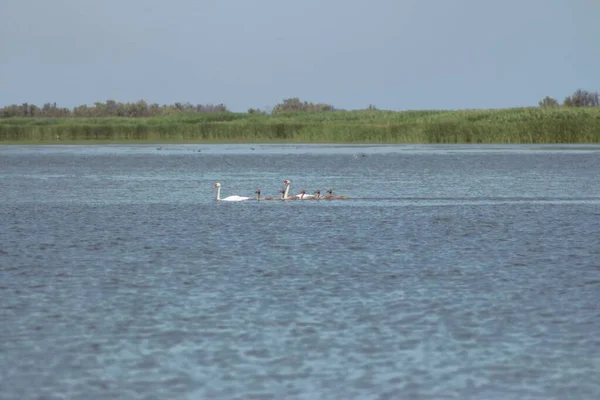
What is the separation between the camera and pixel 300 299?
487 inches

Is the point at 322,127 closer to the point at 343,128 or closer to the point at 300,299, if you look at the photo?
the point at 343,128

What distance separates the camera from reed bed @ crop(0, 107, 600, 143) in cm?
7131

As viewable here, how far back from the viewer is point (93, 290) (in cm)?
1314

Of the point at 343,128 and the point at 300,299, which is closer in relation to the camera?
the point at 300,299

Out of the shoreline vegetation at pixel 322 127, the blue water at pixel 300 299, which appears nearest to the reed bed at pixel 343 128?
the shoreline vegetation at pixel 322 127

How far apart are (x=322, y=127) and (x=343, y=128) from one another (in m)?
2.38

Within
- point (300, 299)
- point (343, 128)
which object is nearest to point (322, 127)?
point (343, 128)

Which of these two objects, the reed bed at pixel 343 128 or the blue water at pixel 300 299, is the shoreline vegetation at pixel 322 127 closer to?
the reed bed at pixel 343 128

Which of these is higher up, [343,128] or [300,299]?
[343,128]

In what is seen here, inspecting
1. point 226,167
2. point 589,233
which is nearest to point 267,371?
point 589,233

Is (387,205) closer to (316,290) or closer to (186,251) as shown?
(186,251)

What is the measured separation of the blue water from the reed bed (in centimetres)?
4341

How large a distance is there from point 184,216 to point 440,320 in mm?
12762

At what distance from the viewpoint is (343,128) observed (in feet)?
268
